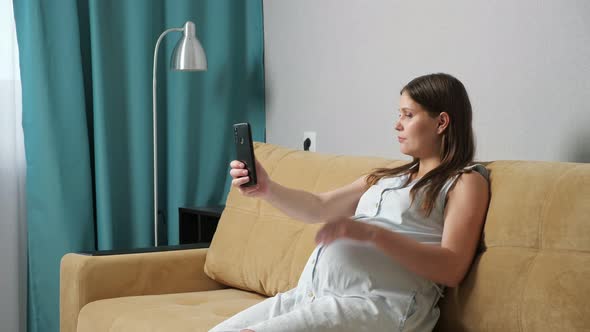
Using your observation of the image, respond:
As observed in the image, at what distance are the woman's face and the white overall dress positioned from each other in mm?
87

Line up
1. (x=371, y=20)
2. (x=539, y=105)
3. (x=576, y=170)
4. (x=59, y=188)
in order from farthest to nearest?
1. (x=59, y=188)
2. (x=371, y=20)
3. (x=539, y=105)
4. (x=576, y=170)

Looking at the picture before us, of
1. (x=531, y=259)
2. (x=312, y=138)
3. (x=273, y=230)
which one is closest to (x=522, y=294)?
(x=531, y=259)

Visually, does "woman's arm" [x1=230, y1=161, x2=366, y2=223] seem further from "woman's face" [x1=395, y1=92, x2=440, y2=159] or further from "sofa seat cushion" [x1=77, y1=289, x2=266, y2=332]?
"sofa seat cushion" [x1=77, y1=289, x2=266, y2=332]

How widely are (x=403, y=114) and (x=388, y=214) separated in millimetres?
249

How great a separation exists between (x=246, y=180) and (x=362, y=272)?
1.28 ft

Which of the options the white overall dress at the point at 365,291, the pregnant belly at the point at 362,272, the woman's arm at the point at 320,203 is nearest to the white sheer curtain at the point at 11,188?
the woman's arm at the point at 320,203

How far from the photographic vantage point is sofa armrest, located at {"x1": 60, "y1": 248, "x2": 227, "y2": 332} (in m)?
2.42

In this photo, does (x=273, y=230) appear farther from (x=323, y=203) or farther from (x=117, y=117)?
(x=117, y=117)

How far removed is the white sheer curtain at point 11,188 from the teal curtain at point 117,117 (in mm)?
59

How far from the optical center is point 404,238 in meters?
1.64

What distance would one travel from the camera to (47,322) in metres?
3.19

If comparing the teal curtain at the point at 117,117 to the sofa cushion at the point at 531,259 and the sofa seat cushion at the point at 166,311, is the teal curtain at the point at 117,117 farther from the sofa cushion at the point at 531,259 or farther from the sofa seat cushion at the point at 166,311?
the sofa cushion at the point at 531,259

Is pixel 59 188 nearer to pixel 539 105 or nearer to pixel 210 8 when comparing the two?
pixel 210 8

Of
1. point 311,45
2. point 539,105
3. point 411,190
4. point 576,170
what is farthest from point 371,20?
point 576,170
